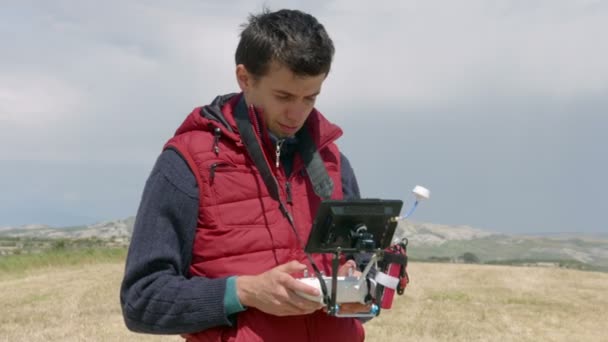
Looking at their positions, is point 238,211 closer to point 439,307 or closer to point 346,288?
point 346,288

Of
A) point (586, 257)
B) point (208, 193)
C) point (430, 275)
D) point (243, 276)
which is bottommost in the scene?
point (586, 257)

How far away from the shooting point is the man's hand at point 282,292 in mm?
2273

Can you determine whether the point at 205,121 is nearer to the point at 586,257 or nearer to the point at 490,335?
the point at 490,335

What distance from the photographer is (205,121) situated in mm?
2686

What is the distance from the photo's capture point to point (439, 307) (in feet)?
47.3

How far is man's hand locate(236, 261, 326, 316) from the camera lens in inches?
89.5

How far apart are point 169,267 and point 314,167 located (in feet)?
2.09

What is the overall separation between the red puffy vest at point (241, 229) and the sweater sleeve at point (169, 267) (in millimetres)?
52

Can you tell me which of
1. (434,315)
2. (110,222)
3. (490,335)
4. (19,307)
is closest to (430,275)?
(434,315)

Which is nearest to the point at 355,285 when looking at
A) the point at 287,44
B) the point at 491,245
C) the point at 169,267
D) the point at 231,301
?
the point at 231,301

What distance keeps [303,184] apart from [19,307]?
13.1 m

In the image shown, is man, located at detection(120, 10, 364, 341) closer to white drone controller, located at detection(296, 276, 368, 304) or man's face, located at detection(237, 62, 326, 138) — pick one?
man's face, located at detection(237, 62, 326, 138)

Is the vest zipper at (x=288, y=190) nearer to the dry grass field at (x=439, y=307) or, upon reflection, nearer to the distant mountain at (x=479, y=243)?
the dry grass field at (x=439, y=307)

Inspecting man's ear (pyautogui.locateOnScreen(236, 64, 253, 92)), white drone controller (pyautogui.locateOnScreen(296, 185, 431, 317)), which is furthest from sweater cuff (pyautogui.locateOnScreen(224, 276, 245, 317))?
man's ear (pyautogui.locateOnScreen(236, 64, 253, 92))
